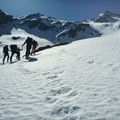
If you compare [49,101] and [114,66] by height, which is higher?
[114,66]

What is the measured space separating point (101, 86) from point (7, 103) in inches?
139

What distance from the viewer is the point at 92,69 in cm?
1442

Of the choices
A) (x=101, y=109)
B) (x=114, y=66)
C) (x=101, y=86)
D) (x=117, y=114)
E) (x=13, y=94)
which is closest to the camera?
(x=117, y=114)

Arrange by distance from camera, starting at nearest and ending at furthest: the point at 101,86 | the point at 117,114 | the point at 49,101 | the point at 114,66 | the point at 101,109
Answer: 1. the point at 117,114
2. the point at 101,109
3. the point at 49,101
4. the point at 101,86
5. the point at 114,66

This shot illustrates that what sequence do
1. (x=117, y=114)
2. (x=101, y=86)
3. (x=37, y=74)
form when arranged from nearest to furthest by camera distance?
(x=117, y=114)
(x=101, y=86)
(x=37, y=74)

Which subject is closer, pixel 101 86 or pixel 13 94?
pixel 101 86

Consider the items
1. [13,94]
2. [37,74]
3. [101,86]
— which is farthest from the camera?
[37,74]

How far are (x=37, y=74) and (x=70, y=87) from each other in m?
4.77

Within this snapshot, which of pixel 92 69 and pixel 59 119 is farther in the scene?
pixel 92 69

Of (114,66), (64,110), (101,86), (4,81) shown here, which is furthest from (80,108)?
(4,81)

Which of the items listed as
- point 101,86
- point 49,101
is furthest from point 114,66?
point 49,101

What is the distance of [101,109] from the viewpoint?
324 inches

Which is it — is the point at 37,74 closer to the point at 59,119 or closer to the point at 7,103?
the point at 7,103

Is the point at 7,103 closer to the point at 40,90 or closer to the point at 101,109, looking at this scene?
the point at 40,90
